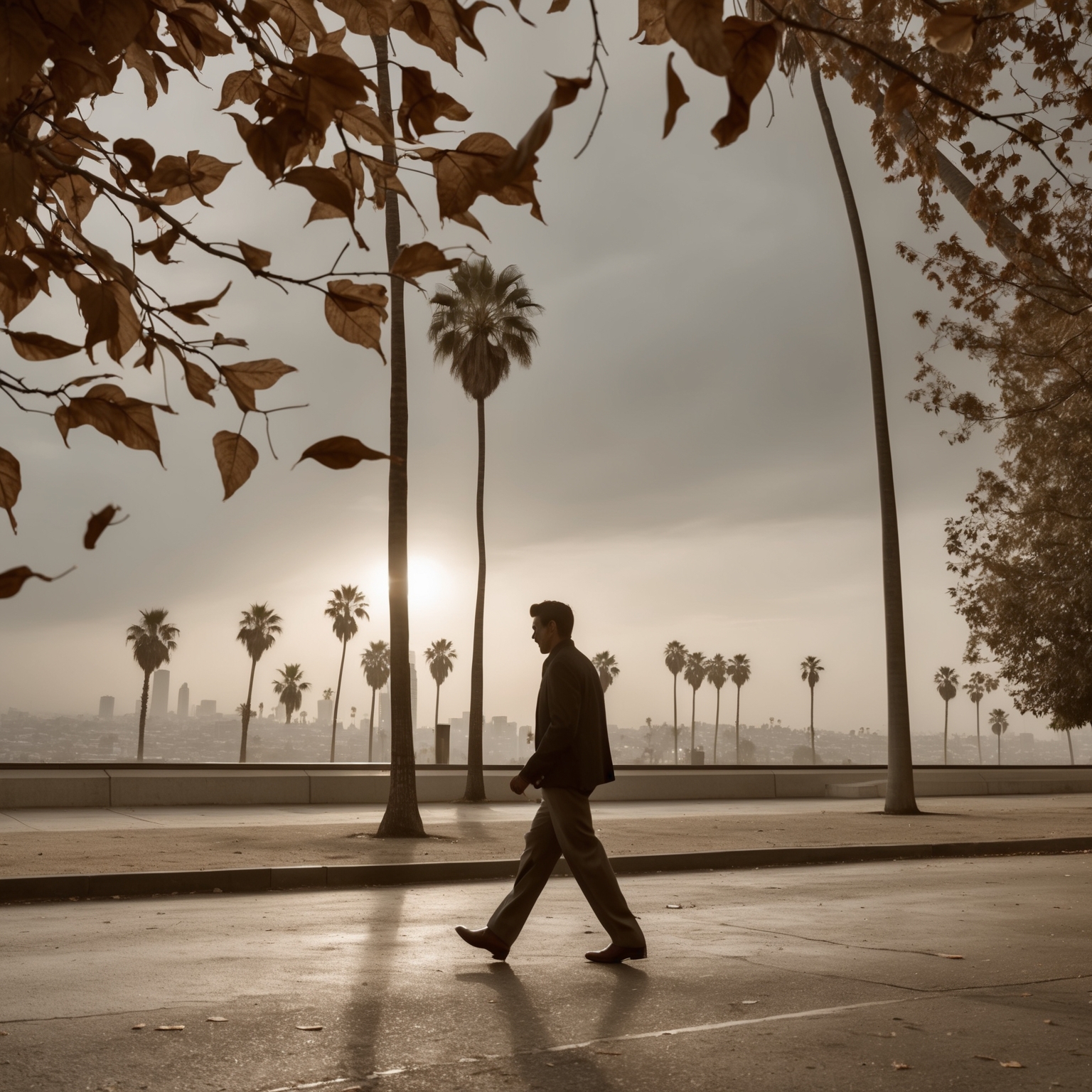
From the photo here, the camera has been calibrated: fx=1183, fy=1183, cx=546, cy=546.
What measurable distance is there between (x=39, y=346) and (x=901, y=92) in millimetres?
1921

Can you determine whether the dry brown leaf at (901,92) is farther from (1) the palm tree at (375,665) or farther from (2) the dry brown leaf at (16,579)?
(1) the palm tree at (375,665)

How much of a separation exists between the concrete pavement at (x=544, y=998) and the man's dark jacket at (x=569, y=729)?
42.3 inches

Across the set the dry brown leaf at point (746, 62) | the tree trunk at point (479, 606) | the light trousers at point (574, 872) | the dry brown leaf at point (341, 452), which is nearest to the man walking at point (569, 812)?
the light trousers at point (574, 872)

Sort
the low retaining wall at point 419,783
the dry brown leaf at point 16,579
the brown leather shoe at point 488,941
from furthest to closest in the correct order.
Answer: the low retaining wall at point 419,783 < the brown leather shoe at point 488,941 < the dry brown leaf at point 16,579

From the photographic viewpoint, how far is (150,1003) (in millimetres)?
5680

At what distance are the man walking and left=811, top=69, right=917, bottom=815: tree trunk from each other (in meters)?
15.5

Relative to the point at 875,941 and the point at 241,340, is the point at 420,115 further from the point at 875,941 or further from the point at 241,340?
the point at 875,941

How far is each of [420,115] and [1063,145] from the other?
11440 millimetres

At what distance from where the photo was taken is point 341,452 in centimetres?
211

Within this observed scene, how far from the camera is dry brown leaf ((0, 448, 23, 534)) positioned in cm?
245

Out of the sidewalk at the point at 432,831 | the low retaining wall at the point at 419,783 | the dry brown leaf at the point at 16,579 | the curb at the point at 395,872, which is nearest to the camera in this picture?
the dry brown leaf at the point at 16,579

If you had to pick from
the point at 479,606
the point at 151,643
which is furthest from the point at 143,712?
the point at 479,606

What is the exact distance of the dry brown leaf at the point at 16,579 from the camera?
1.67 metres

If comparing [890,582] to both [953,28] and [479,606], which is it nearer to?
[479,606]
